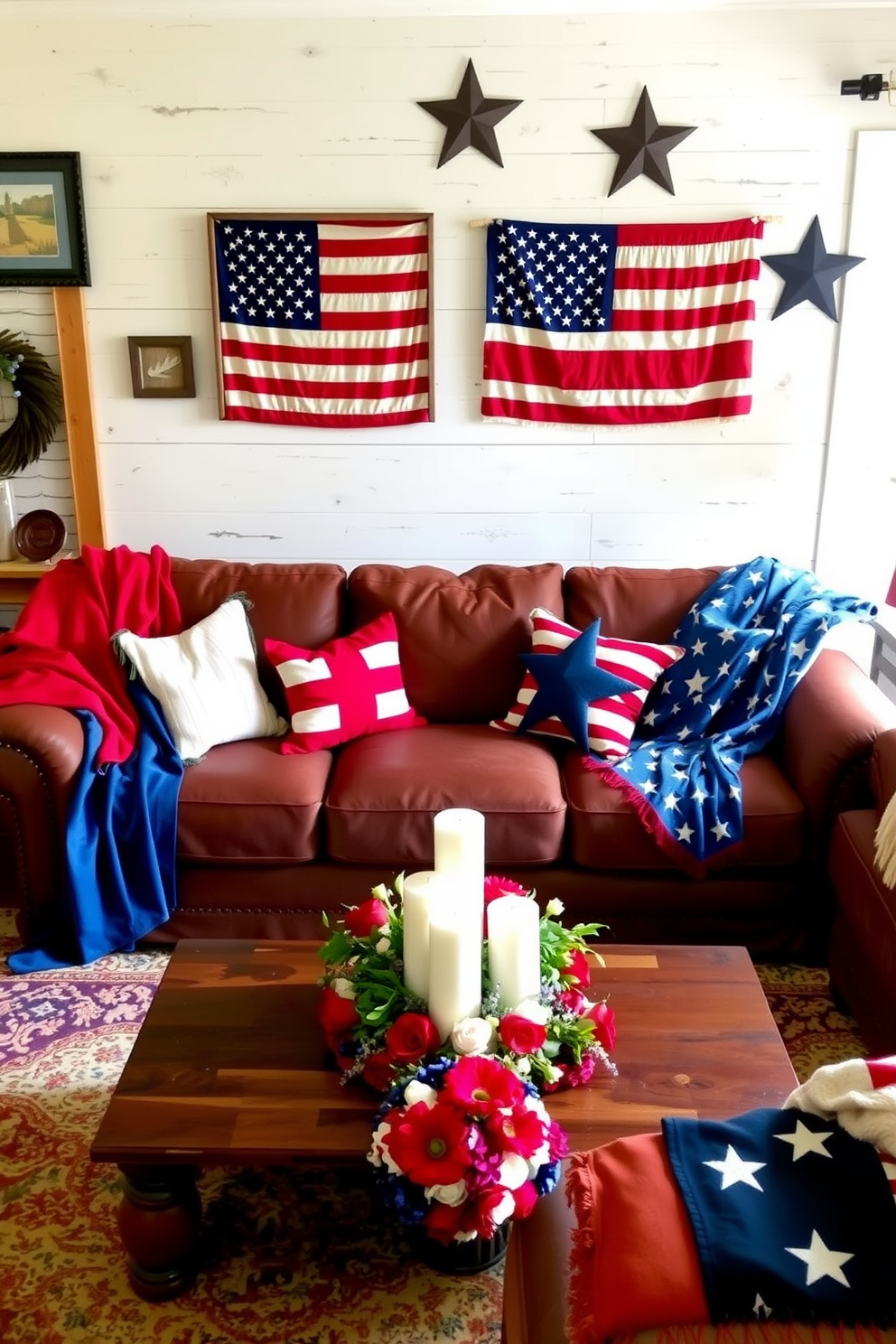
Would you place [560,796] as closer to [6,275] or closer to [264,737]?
[264,737]

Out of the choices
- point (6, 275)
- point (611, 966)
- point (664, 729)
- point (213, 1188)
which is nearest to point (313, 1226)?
point (213, 1188)

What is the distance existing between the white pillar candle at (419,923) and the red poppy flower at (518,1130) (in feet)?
0.84

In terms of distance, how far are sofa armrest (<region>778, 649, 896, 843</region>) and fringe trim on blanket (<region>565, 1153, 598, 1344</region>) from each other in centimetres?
148

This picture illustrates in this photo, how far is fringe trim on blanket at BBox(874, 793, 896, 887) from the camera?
2211mm

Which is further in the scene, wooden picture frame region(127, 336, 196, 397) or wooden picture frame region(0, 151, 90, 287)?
wooden picture frame region(127, 336, 196, 397)

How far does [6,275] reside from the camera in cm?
346

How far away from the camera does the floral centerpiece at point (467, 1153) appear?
1.52 meters

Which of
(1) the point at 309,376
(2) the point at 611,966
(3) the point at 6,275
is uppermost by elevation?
(3) the point at 6,275

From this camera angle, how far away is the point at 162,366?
351cm

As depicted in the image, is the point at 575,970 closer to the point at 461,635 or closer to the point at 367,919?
the point at 367,919

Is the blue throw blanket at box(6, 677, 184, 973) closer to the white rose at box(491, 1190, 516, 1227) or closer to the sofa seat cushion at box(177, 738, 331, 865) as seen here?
the sofa seat cushion at box(177, 738, 331, 865)

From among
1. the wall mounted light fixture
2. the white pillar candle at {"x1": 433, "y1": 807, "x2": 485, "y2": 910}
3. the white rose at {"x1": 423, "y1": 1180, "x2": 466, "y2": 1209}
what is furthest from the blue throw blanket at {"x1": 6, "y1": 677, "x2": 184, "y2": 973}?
the wall mounted light fixture

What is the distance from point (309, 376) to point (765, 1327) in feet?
9.63

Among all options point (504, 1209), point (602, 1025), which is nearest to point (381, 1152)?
point (504, 1209)
